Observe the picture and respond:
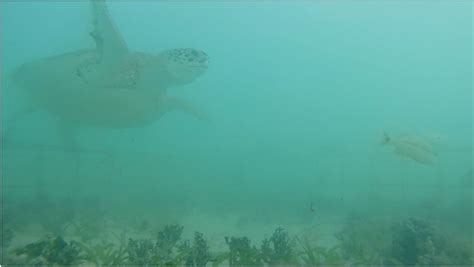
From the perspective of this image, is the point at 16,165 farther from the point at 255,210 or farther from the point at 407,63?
the point at 407,63

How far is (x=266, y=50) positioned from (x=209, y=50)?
39.2ft

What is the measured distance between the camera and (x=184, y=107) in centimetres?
1511

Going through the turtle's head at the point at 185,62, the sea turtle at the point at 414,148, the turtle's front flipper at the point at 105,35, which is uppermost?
the turtle's front flipper at the point at 105,35

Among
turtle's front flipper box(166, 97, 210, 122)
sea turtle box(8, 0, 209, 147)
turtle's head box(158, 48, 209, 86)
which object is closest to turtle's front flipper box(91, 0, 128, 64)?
sea turtle box(8, 0, 209, 147)

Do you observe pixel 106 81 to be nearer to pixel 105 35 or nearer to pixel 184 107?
pixel 105 35

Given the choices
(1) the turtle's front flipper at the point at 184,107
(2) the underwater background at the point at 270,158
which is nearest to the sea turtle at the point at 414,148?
(2) the underwater background at the point at 270,158

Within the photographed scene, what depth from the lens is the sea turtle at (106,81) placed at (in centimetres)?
937

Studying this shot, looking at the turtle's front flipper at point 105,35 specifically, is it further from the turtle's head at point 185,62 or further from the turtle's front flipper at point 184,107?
the turtle's front flipper at point 184,107

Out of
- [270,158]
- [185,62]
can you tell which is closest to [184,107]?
[185,62]

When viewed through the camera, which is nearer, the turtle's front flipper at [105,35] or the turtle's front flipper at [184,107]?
the turtle's front flipper at [105,35]

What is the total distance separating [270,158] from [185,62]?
5292cm

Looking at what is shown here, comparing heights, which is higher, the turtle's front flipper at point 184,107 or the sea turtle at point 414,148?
the turtle's front flipper at point 184,107

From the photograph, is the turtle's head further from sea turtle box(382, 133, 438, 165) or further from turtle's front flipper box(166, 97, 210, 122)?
sea turtle box(382, 133, 438, 165)

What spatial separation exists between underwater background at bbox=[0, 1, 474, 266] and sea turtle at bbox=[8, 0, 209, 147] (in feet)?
4.47
